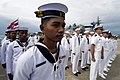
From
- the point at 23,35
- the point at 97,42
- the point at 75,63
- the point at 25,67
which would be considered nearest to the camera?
the point at 25,67

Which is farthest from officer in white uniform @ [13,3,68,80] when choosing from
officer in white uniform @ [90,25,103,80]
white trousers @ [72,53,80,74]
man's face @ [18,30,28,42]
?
white trousers @ [72,53,80,74]

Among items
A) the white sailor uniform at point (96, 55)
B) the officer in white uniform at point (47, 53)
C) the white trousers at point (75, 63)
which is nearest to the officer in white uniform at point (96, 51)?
the white sailor uniform at point (96, 55)

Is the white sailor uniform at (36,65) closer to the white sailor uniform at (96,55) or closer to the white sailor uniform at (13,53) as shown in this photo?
the white sailor uniform at (13,53)

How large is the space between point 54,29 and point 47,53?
0.77ft

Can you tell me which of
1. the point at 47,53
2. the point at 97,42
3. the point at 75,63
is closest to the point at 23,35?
the point at 47,53

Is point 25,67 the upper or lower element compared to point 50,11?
lower

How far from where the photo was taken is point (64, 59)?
2260 millimetres

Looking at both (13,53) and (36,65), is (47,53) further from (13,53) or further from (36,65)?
(13,53)

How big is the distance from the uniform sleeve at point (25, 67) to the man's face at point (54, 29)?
0.91 feet

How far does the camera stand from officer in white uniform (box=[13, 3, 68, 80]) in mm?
1854

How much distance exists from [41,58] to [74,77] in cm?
696

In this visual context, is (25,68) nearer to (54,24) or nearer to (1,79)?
(54,24)

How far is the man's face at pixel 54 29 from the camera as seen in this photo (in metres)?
1.98

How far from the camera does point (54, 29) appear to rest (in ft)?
6.48
